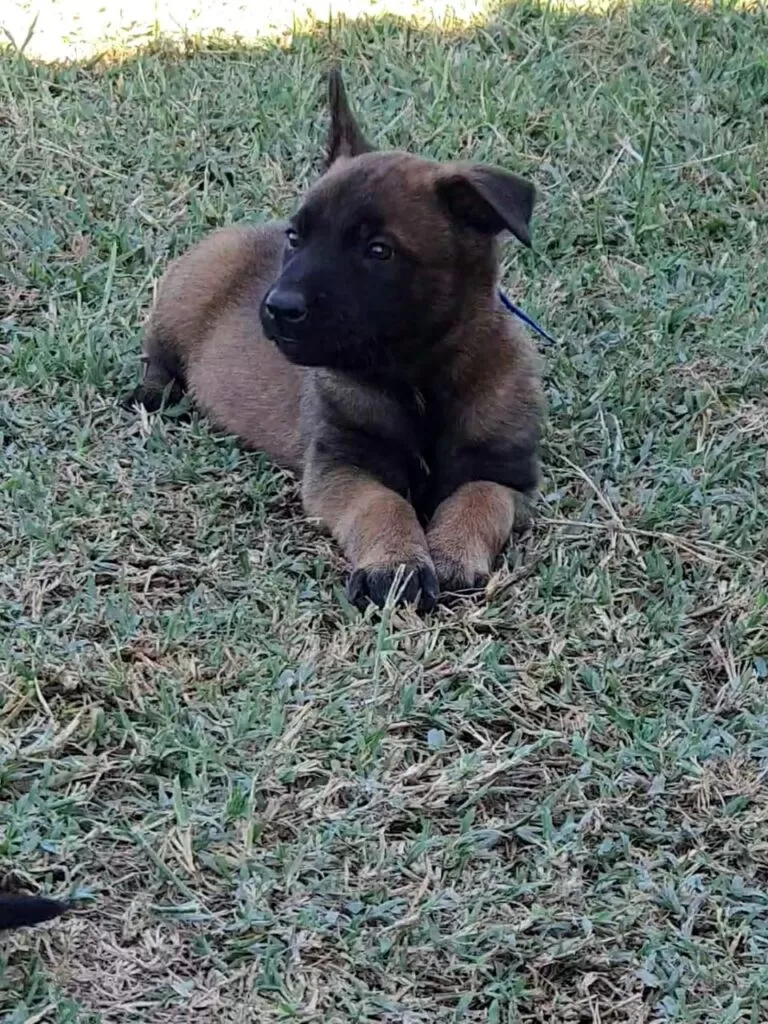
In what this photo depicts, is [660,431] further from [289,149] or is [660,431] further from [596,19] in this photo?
A: [596,19]

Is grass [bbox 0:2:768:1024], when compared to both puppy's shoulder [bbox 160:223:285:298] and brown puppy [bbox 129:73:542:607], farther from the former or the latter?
puppy's shoulder [bbox 160:223:285:298]

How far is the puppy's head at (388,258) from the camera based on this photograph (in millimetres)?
4102

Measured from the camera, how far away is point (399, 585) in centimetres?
392

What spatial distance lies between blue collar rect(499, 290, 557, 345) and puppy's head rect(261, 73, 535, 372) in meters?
0.25

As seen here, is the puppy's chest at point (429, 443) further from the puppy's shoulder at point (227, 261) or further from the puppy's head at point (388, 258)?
the puppy's shoulder at point (227, 261)

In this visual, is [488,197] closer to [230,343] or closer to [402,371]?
[402,371]

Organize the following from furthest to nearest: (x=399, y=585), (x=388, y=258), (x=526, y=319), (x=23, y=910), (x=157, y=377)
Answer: (x=157, y=377) < (x=526, y=319) < (x=388, y=258) < (x=399, y=585) < (x=23, y=910)

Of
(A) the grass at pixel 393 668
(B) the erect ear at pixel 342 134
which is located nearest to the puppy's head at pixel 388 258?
(B) the erect ear at pixel 342 134

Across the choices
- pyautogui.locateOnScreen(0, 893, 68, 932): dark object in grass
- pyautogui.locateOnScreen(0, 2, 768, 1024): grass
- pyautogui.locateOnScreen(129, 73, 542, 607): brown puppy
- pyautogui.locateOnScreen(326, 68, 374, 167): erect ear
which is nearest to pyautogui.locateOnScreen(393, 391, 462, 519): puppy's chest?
pyautogui.locateOnScreen(129, 73, 542, 607): brown puppy

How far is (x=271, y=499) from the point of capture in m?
4.55

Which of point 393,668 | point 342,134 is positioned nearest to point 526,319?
point 342,134

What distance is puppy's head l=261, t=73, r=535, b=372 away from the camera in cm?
410

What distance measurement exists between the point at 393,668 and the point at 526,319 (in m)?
1.63

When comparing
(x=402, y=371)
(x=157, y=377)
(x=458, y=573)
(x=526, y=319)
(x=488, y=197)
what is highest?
(x=488, y=197)
